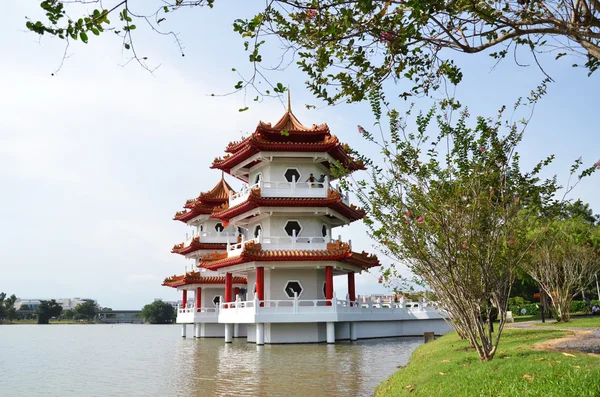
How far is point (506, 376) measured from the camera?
25.0 ft

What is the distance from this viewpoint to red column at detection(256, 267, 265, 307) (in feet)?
77.7

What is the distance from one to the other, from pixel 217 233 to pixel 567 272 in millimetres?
22161

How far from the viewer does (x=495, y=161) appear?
33.3 feet

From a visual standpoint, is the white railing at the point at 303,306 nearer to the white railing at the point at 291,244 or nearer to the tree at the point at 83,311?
the white railing at the point at 291,244

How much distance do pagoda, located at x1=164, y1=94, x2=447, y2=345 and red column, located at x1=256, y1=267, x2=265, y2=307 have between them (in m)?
0.05

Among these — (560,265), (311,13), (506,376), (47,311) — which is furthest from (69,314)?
(311,13)

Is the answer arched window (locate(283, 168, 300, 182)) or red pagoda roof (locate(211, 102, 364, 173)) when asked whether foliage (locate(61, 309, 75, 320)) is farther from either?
arched window (locate(283, 168, 300, 182))

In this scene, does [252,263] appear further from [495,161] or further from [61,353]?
[495,161]

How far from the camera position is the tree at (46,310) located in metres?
90.2

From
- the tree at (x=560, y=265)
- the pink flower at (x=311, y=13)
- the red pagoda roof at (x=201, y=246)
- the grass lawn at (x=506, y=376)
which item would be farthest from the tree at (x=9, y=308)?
the pink flower at (x=311, y=13)

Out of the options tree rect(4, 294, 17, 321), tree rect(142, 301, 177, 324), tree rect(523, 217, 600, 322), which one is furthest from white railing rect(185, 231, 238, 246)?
tree rect(4, 294, 17, 321)

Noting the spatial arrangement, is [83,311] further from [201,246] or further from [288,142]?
[288,142]

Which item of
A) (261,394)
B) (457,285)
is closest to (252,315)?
(261,394)

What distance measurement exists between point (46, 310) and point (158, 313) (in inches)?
763
